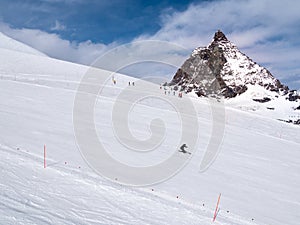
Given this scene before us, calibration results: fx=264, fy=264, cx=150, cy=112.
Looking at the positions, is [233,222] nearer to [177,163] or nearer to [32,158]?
[177,163]

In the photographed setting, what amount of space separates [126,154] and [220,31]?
3353 inches

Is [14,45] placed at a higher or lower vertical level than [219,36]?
lower

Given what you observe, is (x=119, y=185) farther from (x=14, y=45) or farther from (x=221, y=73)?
(x=221, y=73)

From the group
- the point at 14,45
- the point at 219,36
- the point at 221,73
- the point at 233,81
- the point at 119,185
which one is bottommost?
the point at 119,185

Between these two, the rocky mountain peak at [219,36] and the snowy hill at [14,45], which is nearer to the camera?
the snowy hill at [14,45]

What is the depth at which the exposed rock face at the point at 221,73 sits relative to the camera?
75500mm

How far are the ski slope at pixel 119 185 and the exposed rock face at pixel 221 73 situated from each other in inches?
2071

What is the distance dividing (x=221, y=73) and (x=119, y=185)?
79461 millimetres

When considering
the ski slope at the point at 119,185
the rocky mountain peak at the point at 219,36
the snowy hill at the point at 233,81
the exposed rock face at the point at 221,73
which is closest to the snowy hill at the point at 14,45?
the snowy hill at the point at 233,81

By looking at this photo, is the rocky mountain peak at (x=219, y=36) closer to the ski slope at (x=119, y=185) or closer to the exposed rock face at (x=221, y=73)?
the exposed rock face at (x=221, y=73)

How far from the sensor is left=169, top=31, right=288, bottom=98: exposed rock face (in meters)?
75.5

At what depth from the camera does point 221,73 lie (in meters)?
83.3

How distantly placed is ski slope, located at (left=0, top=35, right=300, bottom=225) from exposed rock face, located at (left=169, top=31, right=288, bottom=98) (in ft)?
173

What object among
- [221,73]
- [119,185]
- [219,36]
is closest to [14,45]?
[221,73]
